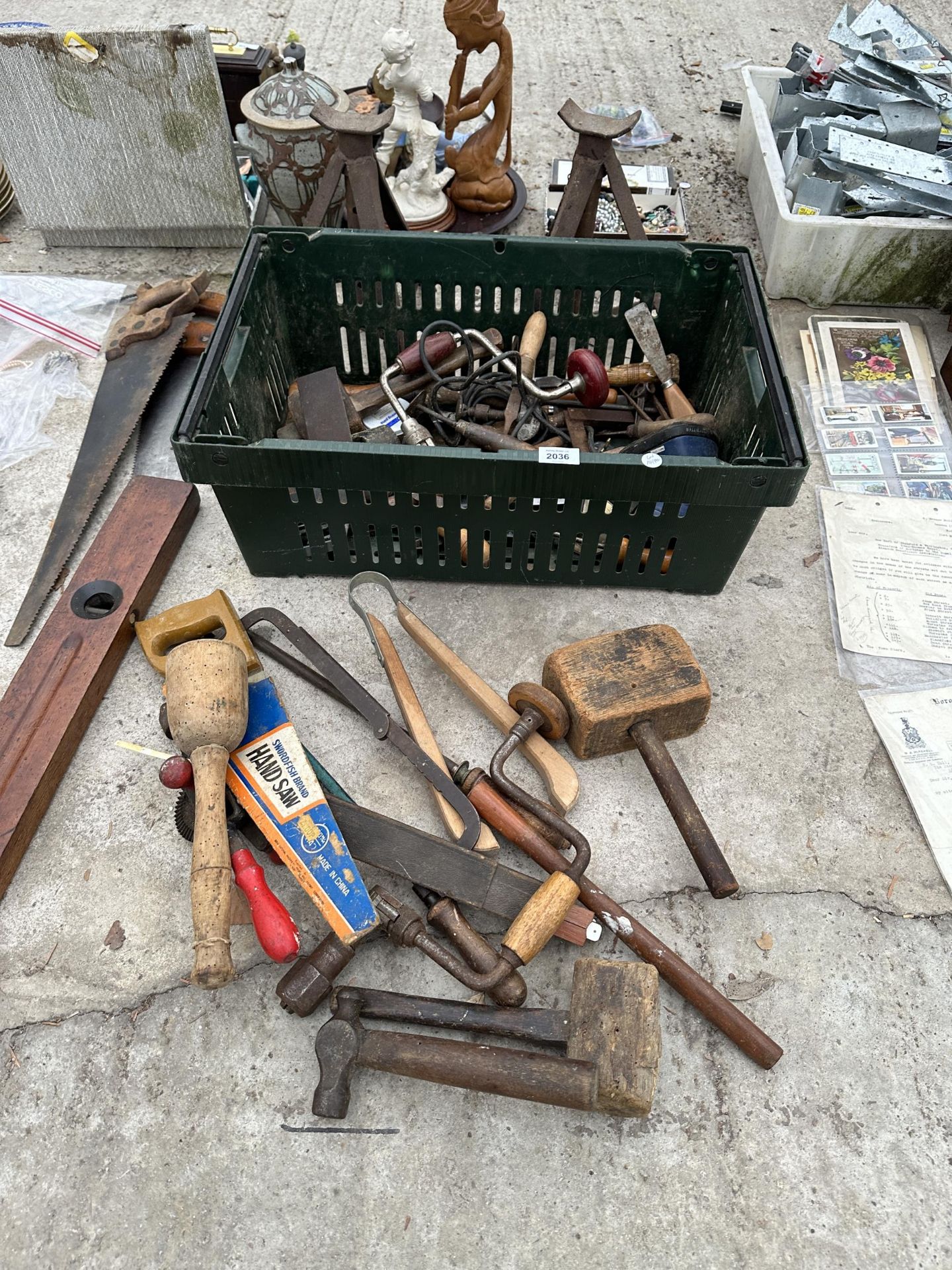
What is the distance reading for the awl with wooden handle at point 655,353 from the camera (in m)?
2.20

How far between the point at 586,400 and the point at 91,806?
154cm

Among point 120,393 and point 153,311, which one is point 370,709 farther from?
point 153,311

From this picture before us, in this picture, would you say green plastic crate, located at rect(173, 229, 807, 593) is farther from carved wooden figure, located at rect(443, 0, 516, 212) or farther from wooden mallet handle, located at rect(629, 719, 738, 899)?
carved wooden figure, located at rect(443, 0, 516, 212)

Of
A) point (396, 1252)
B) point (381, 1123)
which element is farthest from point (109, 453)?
point (396, 1252)

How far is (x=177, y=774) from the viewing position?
1.52 meters

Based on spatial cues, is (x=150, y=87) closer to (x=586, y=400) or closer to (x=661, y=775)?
(x=586, y=400)

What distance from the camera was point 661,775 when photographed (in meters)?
1.69

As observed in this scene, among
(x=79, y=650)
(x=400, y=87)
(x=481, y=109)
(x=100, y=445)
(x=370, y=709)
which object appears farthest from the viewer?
(x=400, y=87)

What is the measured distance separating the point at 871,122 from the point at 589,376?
190 centimetres

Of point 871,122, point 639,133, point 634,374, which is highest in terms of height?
point 871,122

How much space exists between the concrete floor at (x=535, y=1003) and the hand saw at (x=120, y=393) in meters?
0.13

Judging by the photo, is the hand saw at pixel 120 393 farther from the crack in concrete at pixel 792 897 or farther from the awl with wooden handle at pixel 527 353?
the crack in concrete at pixel 792 897

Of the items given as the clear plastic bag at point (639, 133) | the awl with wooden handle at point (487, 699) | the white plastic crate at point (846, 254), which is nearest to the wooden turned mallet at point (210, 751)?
the awl with wooden handle at point (487, 699)

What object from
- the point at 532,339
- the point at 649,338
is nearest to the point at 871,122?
the point at 649,338
